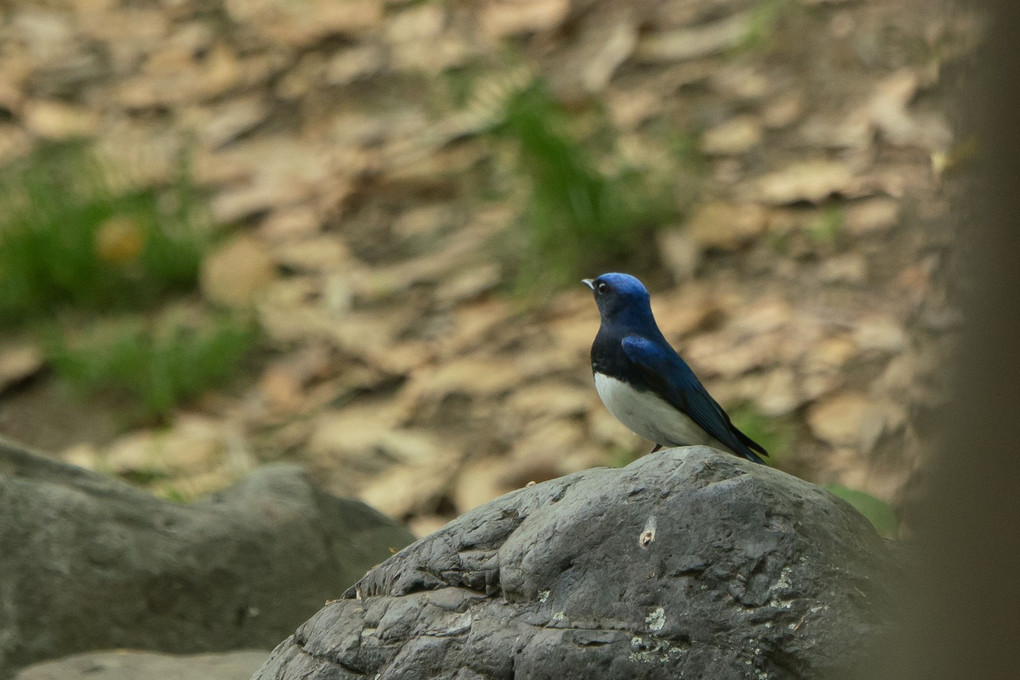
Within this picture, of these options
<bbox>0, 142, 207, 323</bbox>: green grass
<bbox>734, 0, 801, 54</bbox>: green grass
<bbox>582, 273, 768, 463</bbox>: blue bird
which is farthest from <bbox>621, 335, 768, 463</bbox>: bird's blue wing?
<bbox>0, 142, 207, 323</bbox>: green grass

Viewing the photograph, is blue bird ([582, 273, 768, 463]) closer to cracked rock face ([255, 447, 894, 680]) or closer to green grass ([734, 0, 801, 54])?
cracked rock face ([255, 447, 894, 680])

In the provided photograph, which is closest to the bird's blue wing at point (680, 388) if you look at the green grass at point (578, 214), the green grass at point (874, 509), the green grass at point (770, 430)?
the green grass at point (874, 509)

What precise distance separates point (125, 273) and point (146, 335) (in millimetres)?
396

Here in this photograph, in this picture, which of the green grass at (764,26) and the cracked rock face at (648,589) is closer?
the cracked rock face at (648,589)

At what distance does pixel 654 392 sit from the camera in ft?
8.55

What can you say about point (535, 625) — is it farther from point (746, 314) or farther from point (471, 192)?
point (471, 192)

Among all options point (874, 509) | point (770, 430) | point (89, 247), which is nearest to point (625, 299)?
point (874, 509)

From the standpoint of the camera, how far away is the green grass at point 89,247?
454 centimetres

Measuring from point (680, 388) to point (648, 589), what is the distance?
1.05 m

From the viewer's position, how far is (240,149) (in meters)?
5.14

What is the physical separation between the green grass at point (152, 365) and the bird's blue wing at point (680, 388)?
2140mm

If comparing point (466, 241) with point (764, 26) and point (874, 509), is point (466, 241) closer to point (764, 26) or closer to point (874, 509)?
point (764, 26)

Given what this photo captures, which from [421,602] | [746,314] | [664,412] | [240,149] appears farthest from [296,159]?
[421,602]

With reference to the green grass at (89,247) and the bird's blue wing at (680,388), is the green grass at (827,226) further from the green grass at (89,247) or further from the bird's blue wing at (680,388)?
the green grass at (89,247)
